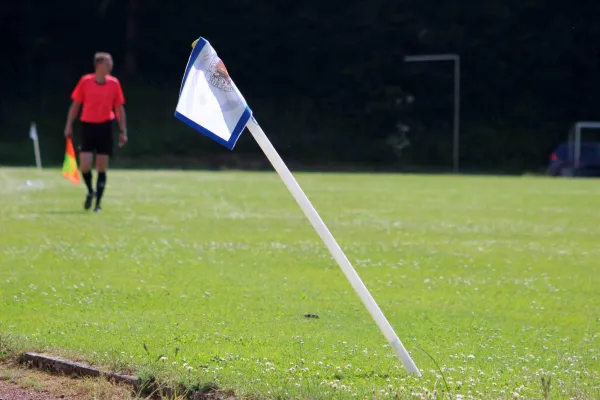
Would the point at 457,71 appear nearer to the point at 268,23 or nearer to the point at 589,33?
the point at 589,33

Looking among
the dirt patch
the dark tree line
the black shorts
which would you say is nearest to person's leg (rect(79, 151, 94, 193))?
the black shorts

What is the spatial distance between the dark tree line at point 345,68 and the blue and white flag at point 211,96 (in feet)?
160

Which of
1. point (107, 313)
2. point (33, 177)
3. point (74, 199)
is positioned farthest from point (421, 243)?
point (33, 177)

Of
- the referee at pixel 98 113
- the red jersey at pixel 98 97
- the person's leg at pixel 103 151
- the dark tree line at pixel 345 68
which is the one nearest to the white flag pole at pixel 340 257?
the referee at pixel 98 113

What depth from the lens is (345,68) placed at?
56.9 meters

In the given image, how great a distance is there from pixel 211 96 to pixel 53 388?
5.40 feet

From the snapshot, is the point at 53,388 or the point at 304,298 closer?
the point at 53,388

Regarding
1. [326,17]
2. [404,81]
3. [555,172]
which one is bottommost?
[555,172]

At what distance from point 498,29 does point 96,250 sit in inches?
1874

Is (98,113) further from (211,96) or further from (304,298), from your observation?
(211,96)

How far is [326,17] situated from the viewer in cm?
5706

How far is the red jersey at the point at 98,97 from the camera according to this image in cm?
1587

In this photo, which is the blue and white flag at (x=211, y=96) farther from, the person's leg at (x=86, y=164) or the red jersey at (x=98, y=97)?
the person's leg at (x=86, y=164)

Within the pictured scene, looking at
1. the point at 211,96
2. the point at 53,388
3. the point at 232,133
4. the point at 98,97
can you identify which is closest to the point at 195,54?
the point at 211,96
